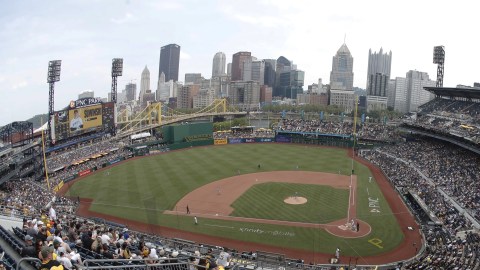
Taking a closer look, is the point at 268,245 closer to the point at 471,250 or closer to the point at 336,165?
the point at 471,250

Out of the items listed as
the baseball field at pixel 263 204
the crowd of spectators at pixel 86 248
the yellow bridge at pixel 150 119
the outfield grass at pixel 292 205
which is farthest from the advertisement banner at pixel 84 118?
the crowd of spectators at pixel 86 248

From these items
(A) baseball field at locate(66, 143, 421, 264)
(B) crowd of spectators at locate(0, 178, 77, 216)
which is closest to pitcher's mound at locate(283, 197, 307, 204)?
(A) baseball field at locate(66, 143, 421, 264)

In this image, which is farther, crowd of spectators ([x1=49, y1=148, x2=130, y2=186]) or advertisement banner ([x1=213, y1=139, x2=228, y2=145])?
advertisement banner ([x1=213, y1=139, x2=228, y2=145])

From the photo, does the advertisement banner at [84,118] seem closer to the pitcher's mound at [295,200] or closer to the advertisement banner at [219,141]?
the advertisement banner at [219,141]

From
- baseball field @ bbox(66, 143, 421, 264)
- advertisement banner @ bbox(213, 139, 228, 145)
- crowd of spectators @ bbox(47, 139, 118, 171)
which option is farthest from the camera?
advertisement banner @ bbox(213, 139, 228, 145)

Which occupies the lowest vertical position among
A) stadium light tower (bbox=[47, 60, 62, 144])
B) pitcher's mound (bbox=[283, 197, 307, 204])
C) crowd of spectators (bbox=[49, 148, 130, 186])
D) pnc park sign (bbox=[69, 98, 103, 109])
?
crowd of spectators (bbox=[49, 148, 130, 186])

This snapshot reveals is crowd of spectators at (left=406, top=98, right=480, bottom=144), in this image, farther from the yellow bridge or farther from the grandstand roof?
the yellow bridge

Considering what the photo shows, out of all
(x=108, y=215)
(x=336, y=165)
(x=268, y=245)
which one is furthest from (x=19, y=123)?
(x=336, y=165)
